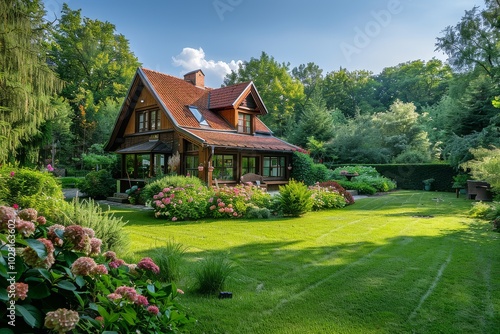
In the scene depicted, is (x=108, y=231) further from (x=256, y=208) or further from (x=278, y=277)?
(x=256, y=208)

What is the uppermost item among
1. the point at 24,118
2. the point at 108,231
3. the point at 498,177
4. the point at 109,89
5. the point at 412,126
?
the point at 109,89

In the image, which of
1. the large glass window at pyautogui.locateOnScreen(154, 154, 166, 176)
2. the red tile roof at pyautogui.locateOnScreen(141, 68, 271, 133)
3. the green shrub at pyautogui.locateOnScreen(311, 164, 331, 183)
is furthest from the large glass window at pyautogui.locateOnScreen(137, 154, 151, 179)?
the green shrub at pyautogui.locateOnScreen(311, 164, 331, 183)

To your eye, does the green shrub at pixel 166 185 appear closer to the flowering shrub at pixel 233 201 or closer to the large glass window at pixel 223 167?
the flowering shrub at pixel 233 201

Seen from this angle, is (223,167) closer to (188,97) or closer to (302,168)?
(188,97)

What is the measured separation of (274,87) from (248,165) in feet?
74.1

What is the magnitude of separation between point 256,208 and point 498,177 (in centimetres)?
787

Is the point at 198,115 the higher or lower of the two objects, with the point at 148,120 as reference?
higher

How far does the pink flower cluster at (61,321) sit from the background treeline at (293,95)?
9.15 metres

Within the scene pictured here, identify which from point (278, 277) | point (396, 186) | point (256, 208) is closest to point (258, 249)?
point (278, 277)

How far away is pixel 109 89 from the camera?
3772 cm

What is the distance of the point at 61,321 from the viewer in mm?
1553

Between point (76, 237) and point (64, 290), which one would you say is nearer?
point (64, 290)

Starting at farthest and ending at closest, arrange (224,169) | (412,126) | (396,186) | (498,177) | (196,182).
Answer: (412,126) → (396,186) → (224,169) → (196,182) → (498,177)

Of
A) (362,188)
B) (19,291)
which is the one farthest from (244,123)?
(19,291)
